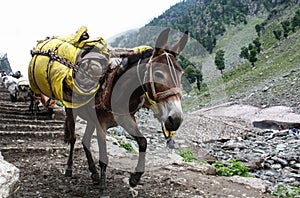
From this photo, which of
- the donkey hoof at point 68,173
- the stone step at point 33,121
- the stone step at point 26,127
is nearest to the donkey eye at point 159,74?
the donkey hoof at point 68,173

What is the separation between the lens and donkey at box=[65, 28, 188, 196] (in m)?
3.62

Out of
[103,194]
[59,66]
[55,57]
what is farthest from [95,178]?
[55,57]

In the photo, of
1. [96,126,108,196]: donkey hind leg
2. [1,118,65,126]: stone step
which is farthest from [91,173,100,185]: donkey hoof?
[1,118,65,126]: stone step

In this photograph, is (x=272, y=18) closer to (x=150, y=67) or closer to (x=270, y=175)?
(x=270, y=175)

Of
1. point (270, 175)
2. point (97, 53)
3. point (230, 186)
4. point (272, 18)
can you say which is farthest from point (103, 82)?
point (272, 18)

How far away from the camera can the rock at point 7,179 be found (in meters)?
2.94

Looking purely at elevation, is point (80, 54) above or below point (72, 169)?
above

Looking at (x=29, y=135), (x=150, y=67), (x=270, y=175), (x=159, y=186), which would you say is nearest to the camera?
(x=150, y=67)

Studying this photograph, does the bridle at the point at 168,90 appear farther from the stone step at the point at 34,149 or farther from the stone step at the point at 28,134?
the stone step at the point at 28,134

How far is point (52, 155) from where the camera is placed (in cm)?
700

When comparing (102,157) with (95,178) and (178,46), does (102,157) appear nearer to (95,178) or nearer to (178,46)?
(95,178)

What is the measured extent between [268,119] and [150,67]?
823 inches

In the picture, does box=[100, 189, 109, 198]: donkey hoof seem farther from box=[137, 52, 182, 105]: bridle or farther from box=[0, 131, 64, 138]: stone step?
box=[0, 131, 64, 138]: stone step

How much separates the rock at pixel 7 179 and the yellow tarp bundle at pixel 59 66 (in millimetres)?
1524
